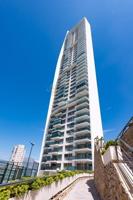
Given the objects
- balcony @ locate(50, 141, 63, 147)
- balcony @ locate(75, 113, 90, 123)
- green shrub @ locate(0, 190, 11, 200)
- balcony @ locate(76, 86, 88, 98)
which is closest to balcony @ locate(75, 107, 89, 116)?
balcony @ locate(75, 113, 90, 123)

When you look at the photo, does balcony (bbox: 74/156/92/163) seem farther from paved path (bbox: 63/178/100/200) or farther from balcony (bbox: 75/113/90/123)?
paved path (bbox: 63/178/100/200)

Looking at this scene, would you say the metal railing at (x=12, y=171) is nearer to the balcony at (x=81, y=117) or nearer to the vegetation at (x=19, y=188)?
the vegetation at (x=19, y=188)

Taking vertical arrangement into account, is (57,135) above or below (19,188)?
above

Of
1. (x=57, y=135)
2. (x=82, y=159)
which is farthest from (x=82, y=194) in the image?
(x=57, y=135)

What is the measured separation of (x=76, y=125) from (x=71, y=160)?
11.6 m

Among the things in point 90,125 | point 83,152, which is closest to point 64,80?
point 90,125

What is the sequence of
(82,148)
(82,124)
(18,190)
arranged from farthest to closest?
(82,124), (82,148), (18,190)

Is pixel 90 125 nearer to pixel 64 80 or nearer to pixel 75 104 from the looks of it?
pixel 75 104

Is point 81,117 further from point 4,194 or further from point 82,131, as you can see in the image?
point 4,194

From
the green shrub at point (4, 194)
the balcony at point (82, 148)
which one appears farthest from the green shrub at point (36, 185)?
the balcony at point (82, 148)

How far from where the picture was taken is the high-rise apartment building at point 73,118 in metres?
39.6

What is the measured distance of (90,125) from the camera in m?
41.3

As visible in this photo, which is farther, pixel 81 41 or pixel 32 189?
pixel 81 41

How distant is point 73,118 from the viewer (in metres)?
48.7
